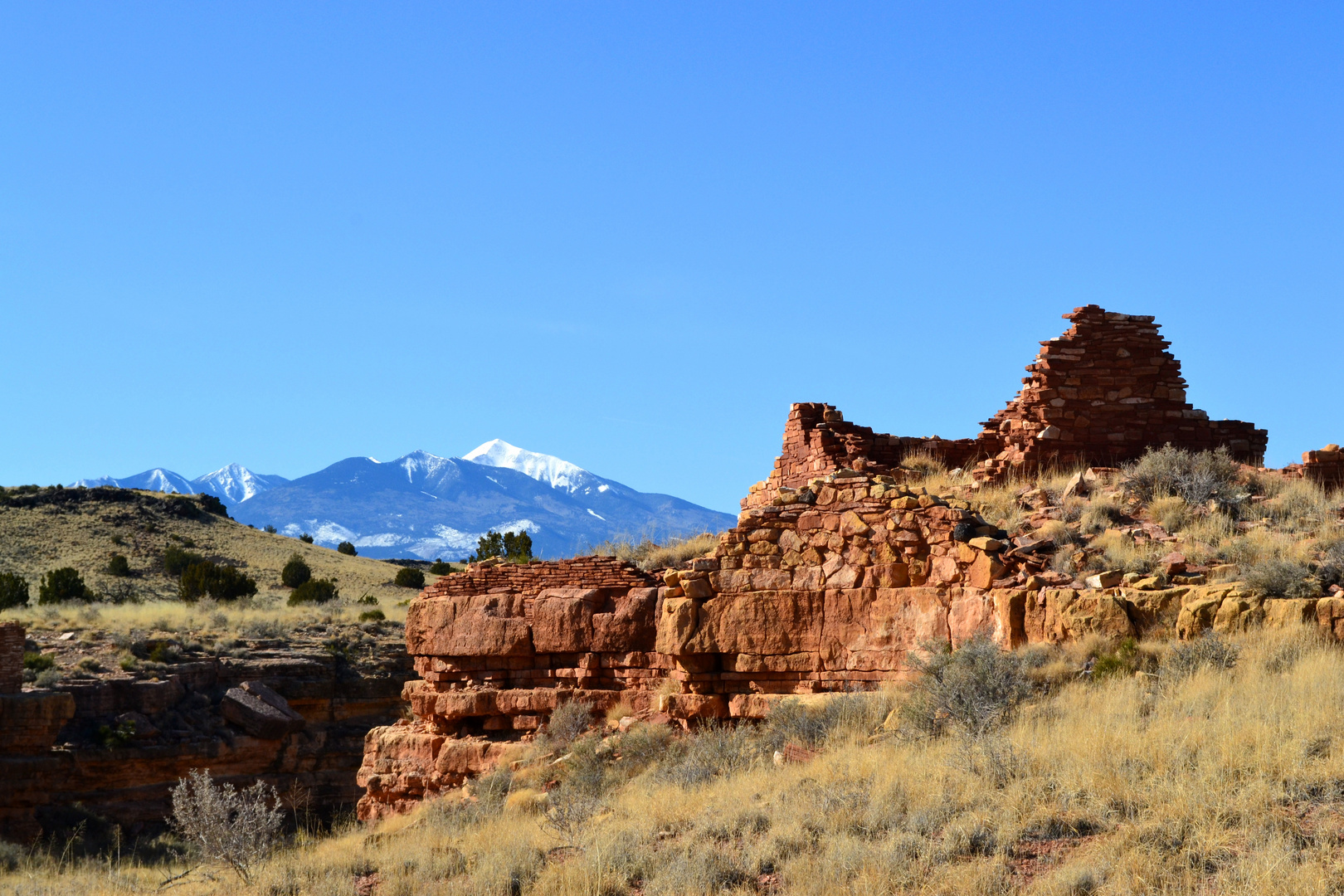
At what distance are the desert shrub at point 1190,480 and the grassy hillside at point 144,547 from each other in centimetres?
3224

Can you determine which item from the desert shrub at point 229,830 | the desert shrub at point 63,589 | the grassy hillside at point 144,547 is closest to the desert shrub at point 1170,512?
the desert shrub at point 229,830

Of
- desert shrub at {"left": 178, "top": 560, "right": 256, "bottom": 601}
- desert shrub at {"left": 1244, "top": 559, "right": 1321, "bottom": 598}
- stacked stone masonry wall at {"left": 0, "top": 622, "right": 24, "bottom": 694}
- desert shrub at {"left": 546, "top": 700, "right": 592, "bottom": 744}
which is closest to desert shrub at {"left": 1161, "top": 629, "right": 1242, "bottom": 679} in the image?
desert shrub at {"left": 1244, "top": 559, "right": 1321, "bottom": 598}

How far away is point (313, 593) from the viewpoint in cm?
4575

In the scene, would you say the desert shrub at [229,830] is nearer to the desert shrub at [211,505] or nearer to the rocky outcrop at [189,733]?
the rocky outcrop at [189,733]

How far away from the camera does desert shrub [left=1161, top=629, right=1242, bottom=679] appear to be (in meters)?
10.3

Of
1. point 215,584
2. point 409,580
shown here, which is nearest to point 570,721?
point 215,584

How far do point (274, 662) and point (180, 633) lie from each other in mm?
3208

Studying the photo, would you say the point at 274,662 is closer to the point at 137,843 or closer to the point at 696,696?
the point at 137,843

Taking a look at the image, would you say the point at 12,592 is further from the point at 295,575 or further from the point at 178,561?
the point at 295,575

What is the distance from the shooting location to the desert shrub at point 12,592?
1556 inches

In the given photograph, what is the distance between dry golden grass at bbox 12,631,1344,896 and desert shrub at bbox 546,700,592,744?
88.2 inches

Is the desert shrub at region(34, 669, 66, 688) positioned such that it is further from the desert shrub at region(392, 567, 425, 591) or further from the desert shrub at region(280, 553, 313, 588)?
the desert shrub at region(392, 567, 425, 591)

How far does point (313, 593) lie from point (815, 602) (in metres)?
36.3

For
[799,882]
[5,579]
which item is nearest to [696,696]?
[799,882]
